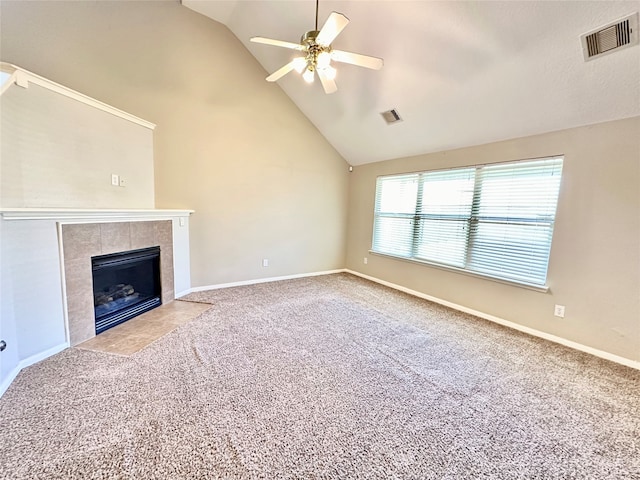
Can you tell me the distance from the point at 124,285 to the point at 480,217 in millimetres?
4431

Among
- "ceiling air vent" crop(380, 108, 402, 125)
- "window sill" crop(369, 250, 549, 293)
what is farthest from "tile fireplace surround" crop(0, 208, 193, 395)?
"window sill" crop(369, 250, 549, 293)

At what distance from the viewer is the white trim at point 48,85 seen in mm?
1979

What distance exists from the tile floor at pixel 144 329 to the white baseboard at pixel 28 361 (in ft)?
0.42

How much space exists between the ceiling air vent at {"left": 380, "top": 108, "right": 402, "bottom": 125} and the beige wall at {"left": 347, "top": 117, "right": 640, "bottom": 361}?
1.18 meters

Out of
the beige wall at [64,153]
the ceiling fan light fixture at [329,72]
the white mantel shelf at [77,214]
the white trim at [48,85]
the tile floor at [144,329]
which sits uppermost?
the ceiling fan light fixture at [329,72]

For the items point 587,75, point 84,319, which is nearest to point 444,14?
point 587,75

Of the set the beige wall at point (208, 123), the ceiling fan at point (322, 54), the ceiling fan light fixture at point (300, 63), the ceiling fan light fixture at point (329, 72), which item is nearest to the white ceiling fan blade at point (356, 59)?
the ceiling fan at point (322, 54)

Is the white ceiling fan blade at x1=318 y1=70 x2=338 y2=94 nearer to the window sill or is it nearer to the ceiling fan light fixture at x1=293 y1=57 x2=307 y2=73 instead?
the ceiling fan light fixture at x1=293 y1=57 x2=307 y2=73

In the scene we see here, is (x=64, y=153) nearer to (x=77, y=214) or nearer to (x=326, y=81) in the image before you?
(x=77, y=214)

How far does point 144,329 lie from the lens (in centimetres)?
266

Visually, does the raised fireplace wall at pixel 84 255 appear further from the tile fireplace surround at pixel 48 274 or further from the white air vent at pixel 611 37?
the white air vent at pixel 611 37

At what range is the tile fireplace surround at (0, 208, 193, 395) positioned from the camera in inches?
73.1

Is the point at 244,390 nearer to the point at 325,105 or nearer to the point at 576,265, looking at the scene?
the point at 576,265

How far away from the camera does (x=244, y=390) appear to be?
1.82m
